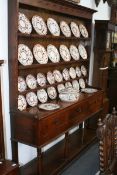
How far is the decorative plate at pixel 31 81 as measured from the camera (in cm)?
250

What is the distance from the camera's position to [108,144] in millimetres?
1591

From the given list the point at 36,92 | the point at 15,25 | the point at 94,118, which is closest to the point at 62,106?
the point at 36,92

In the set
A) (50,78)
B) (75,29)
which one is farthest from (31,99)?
(75,29)

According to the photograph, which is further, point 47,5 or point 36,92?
point 36,92

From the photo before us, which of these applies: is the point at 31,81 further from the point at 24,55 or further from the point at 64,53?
the point at 64,53

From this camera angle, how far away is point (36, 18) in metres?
2.52

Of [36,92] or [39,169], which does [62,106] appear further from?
[39,169]

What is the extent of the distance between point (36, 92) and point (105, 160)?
1277 millimetres

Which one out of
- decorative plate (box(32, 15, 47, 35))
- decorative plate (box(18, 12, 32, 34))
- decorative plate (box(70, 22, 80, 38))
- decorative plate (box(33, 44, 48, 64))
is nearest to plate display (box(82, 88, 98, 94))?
decorative plate (box(70, 22, 80, 38))

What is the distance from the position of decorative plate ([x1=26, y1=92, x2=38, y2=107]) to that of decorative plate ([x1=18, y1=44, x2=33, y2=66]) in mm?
324

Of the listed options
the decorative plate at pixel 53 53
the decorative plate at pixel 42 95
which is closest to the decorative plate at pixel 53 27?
the decorative plate at pixel 53 53

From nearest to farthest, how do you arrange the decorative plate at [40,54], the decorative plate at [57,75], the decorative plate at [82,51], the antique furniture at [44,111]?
the antique furniture at [44,111] < the decorative plate at [40,54] < the decorative plate at [57,75] < the decorative plate at [82,51]

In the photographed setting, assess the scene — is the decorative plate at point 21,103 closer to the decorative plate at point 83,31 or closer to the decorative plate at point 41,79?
the decorative plate at point 41,79

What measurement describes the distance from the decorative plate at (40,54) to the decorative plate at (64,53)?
0.35 meters
